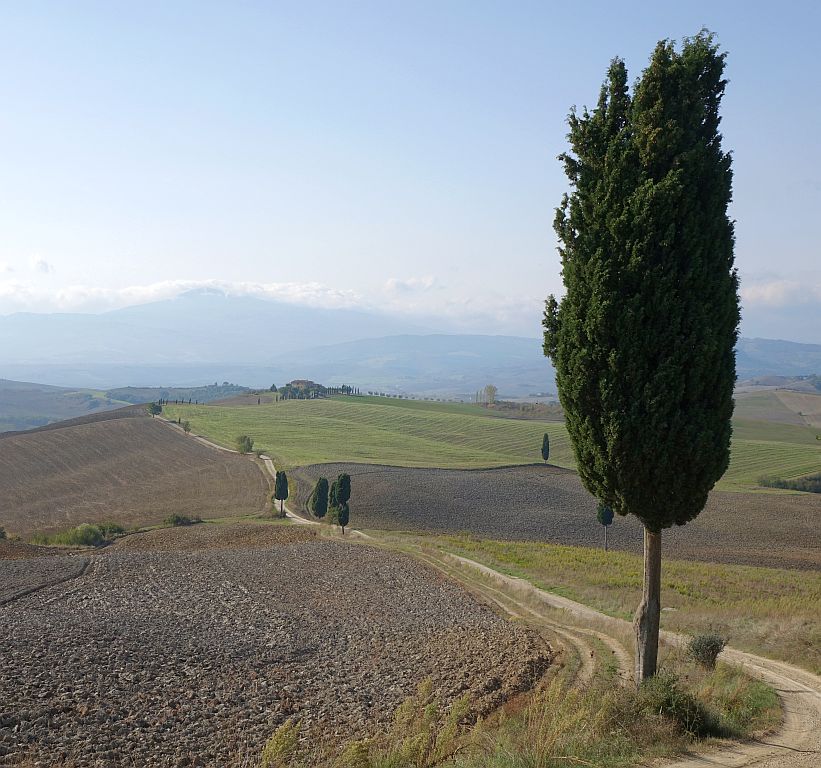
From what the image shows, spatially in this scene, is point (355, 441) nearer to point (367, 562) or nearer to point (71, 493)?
point (71, 493)

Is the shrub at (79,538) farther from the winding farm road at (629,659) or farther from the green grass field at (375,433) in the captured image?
the green grass field at (375,433)

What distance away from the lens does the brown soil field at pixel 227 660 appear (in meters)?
11.6

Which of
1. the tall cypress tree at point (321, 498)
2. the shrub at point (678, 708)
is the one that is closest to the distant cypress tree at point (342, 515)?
the tall cypress tree at point (321, 498)

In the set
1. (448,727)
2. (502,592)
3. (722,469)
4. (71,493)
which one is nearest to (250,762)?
(448,727)

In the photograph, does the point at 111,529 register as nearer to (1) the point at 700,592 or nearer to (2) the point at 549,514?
(2) the point at 549,514

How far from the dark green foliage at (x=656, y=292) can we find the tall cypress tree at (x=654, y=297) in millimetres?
21

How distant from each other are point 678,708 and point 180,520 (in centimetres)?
5239

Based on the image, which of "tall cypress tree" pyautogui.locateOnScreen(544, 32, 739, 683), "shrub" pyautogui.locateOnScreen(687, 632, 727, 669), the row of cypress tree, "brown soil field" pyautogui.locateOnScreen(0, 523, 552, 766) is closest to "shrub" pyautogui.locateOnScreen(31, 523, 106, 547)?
the row of cypress tree

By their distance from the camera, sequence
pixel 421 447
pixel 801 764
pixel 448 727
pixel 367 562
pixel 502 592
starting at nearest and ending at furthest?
pixel 801 764
pixel 448 727
pixel 502 592
pixel 367 562
pixel 421 447

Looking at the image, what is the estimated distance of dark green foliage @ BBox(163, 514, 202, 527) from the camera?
186ft

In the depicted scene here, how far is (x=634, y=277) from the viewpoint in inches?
453

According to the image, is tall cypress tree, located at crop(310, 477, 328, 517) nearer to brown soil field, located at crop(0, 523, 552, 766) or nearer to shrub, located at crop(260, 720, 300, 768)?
brown soil field, located at crop(0, 523, 552, 766)

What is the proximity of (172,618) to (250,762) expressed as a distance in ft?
31.0

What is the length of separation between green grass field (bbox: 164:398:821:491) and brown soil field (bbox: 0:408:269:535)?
32.3ft
